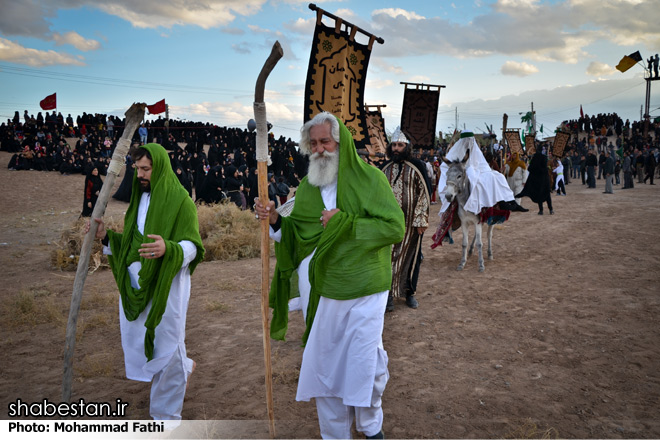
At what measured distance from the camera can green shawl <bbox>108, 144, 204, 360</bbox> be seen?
10.4 ft

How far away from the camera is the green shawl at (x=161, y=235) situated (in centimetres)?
318

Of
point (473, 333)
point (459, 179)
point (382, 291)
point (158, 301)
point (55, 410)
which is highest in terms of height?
point (459, 179)

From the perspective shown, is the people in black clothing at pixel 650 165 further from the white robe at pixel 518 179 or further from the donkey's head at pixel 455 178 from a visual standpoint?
the donkey's head at pixel 455 178

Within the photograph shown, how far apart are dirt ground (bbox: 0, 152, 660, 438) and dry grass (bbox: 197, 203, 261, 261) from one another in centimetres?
48

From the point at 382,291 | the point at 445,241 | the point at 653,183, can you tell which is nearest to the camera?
the point at 382,291

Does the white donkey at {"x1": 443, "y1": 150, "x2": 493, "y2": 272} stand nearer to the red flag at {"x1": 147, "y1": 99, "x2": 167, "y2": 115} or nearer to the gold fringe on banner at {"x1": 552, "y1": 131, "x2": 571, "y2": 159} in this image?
the gold fringe on banner at {"x1": 552, "y1": 131, "x2": 571, "y2": 159}

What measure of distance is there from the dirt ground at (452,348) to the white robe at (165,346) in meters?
0.35

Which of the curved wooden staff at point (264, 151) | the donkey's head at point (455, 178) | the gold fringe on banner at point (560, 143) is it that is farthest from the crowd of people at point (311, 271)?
the gold fringe on banner at point (560, 143)

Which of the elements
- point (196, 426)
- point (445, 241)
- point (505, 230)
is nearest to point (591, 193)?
point (505, 230)

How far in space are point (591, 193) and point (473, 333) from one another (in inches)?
698

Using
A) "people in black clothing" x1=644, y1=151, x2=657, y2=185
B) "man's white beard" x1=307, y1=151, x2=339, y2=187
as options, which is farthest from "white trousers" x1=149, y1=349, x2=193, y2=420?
"people in black clothing" x1=644, y1=151, x2=657, y2=185

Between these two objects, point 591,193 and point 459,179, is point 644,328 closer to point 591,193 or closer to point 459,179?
point 459,179

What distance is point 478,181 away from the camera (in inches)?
299

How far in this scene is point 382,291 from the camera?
300 cm
